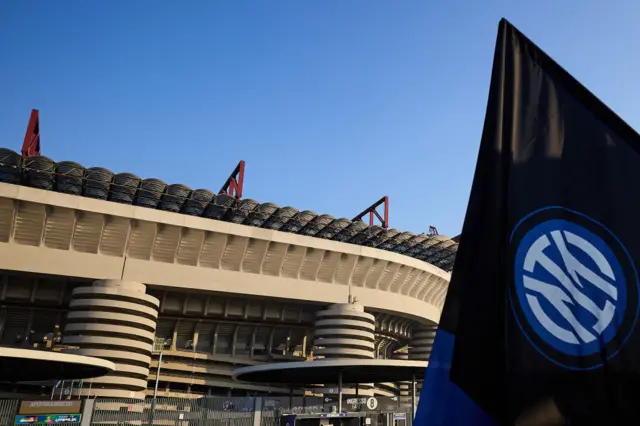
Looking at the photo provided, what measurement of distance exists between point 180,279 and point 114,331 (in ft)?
23.7

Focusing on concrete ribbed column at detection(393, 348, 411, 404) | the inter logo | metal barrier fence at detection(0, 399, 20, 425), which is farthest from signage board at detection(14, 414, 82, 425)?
concrete ribbed column at detection(393, 348, 411, 404)

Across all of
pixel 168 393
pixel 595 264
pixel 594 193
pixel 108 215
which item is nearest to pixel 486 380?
pixel 595 264

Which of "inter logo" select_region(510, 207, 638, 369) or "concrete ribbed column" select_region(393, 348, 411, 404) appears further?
"concrete ribbed column" select_region(393, 348, 411, 404)

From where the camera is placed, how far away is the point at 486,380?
11.2 ft

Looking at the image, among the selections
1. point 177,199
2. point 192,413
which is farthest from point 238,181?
point 192,413

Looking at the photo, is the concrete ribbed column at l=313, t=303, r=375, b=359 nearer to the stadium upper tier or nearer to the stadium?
the stadium

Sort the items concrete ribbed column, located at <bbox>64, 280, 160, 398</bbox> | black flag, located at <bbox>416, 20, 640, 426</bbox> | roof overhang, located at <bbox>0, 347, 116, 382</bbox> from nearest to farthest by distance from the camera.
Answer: black flag, located at <bbox>416, 20, 640, 426</bbox>, roof overhang, located at <bbox>0, 347, 116, 382</bbox>, concrete ribbed column, located at <bbox>64, 280, 160, 398</bbox>

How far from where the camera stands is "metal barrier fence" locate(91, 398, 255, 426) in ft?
76.2

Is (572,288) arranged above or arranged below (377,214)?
below

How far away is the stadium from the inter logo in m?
46.1

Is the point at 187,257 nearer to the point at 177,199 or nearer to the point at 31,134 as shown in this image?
the point at 177,199

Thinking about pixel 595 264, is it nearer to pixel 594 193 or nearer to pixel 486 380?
pixel 594 193

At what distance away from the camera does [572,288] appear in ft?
12.0

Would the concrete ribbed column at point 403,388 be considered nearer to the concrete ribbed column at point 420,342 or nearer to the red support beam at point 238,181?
the concrete ribbed column at point 420,342
